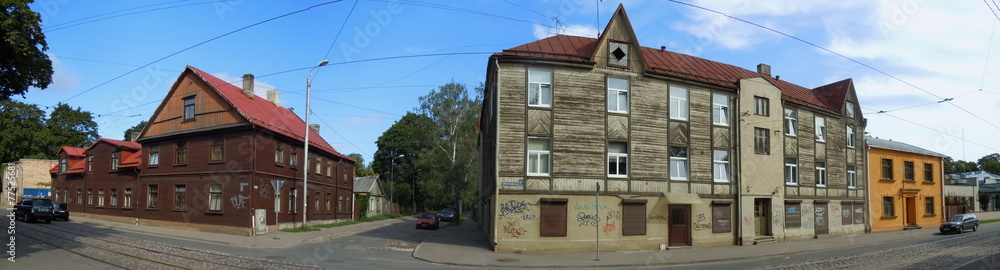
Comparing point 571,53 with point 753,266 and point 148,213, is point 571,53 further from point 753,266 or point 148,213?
point 148,213

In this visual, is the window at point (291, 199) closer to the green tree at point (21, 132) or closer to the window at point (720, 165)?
the window at point (720, 165)

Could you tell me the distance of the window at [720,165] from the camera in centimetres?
2409

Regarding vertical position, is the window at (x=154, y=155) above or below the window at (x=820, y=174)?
above

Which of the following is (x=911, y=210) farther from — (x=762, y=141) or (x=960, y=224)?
(x=762, y=141)

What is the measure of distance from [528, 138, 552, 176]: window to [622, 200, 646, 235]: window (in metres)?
3.40

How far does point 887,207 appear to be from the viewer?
1355 inches

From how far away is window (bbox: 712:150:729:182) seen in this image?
24.1 meters

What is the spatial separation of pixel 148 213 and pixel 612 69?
90.6 ft

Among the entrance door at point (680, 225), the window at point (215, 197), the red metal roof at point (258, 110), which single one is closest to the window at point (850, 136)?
the entrance door at point (680, 225)

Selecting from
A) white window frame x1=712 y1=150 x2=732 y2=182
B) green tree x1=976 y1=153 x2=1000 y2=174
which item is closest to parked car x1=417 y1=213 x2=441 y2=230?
white window frame x1=712 y1=150 x2=732 y2=182

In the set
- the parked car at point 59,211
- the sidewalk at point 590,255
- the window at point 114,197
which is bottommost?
the sidewalk at point 590,255

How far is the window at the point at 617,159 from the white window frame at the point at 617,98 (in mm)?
1363

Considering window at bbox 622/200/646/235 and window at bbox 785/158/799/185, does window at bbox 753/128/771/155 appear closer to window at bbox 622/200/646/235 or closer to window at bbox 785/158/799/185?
window at bbox 785/158/799/185

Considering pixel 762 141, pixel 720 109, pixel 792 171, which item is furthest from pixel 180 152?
pixel 792 171
